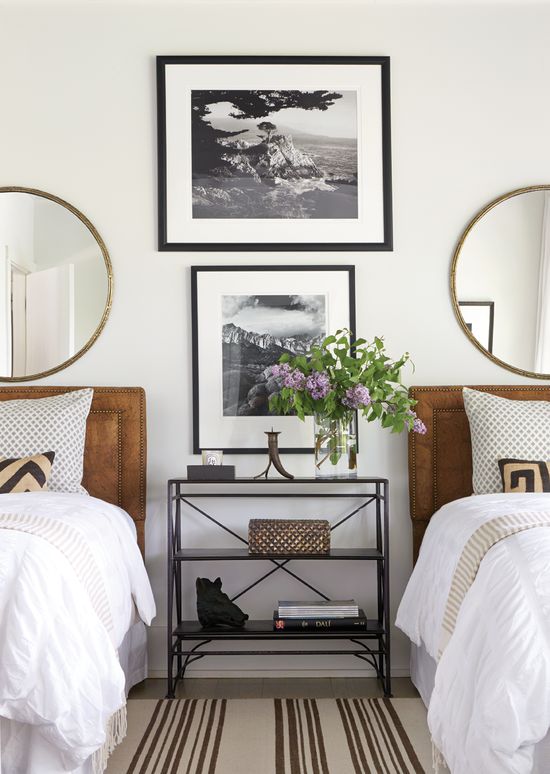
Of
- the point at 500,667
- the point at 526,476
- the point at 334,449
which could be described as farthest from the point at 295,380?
the point at 500,667

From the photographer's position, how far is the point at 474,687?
1.73 m

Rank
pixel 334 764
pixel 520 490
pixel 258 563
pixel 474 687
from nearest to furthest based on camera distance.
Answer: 1. pixel 474 687
2. pixel 334 764
3. pixel 520 490
4. pixel 258 563

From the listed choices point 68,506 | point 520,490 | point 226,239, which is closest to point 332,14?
point 226,239

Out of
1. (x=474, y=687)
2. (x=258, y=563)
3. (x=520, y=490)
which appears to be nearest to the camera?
(x=474, y=687)

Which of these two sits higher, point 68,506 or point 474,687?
point 68,506

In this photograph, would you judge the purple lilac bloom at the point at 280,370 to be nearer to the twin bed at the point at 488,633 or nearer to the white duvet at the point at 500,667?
the twin bed at the point at 488,633

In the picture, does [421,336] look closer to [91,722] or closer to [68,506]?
[68,506]

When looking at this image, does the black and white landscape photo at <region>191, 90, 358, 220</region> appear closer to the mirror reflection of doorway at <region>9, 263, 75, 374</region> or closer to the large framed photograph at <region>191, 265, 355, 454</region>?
the large framed photograph at <region>191, 265, 355, 454</region>

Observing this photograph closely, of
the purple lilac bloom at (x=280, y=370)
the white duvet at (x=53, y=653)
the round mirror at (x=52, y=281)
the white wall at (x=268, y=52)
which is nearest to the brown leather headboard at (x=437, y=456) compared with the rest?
the white wall at (x=268, y=52)

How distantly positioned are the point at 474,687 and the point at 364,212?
6.76 ft

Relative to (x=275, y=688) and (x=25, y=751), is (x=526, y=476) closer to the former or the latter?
(x=275, y=688)

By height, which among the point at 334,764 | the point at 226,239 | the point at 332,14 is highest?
the point at 332,14

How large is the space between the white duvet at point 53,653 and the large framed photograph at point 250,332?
122cm

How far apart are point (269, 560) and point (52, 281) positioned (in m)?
1.44
